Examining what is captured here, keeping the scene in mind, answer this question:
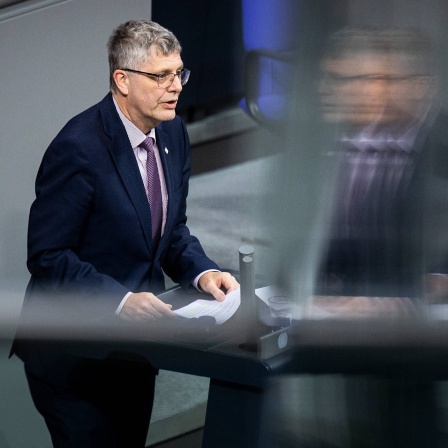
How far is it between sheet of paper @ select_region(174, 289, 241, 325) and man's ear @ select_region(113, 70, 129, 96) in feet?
1.40

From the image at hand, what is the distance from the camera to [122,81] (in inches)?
67.6

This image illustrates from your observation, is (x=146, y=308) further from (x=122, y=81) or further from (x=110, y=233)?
(x=122, y=81)

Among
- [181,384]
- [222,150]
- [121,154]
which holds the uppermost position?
[121,154]

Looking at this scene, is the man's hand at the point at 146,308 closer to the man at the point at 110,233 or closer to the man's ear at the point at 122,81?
the man at the point at 110,233

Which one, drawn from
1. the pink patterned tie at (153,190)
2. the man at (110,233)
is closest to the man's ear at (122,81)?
the man at (110,233)

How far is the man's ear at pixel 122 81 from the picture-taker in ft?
5.61

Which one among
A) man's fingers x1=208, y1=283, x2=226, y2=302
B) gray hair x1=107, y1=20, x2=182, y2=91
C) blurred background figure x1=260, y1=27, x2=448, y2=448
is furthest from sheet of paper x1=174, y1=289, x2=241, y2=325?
gray hair x1=107, y1=20, x2=182, y2=91

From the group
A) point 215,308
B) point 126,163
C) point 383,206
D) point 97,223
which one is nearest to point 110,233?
point 97,223

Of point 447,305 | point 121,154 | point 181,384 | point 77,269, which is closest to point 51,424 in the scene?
point 77,269

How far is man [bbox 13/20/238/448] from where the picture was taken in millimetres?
1642

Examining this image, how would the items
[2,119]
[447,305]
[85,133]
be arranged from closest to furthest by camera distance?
1. [447,305]
2. [85,133]
3. [2,119]

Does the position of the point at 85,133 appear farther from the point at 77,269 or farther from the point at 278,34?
A: the point at 278,34

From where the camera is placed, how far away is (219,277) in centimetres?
173

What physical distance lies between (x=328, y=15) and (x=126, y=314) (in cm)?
129
